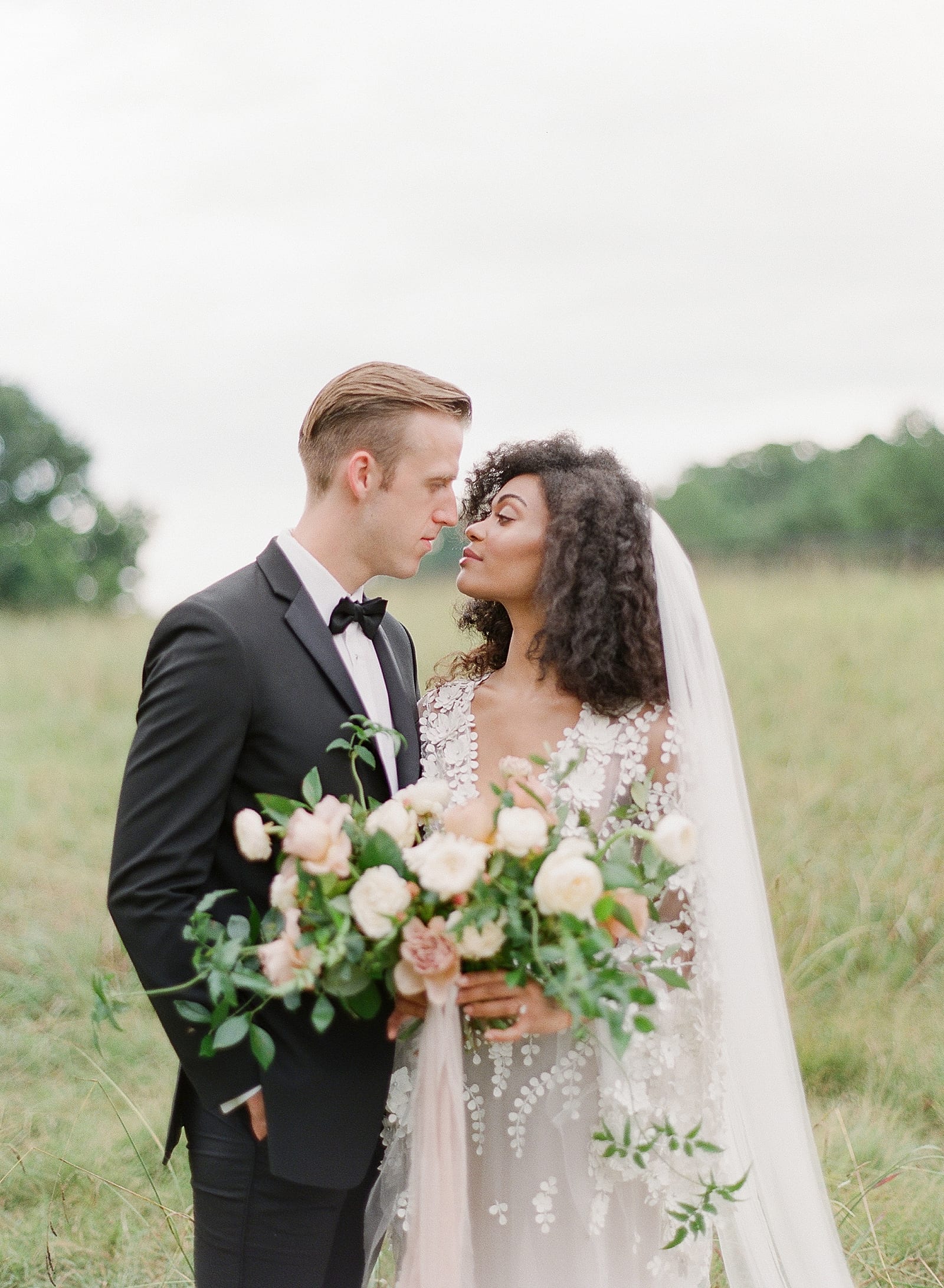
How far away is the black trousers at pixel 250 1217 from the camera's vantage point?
2.40 metres

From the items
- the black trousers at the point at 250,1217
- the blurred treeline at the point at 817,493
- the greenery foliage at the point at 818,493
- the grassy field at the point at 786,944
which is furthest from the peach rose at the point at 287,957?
the greenery foliage at the point at 818,493

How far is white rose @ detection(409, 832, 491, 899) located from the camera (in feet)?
6.54

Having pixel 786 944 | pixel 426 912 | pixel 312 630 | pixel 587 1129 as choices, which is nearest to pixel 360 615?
pixel 312 630

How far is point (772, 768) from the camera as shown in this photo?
758 centimetres

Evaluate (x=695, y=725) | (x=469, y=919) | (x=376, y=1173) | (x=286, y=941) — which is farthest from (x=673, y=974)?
(x=376, y=1173)

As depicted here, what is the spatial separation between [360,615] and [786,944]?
12.1 ft

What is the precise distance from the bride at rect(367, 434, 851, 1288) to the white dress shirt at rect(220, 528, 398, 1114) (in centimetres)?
32

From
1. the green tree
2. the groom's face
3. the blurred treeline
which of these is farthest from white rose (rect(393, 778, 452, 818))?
the green tree

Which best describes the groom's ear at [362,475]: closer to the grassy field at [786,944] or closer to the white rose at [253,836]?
the white rose at [253,836]

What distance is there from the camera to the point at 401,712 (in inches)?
114

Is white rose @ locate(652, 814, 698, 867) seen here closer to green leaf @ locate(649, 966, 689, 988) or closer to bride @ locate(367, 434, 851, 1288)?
green leaf @ locate(649, 966, 689, 988)

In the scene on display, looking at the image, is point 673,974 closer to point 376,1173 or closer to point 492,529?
point 376,1173

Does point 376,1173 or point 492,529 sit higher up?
point 492,529

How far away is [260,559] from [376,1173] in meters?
1.47
